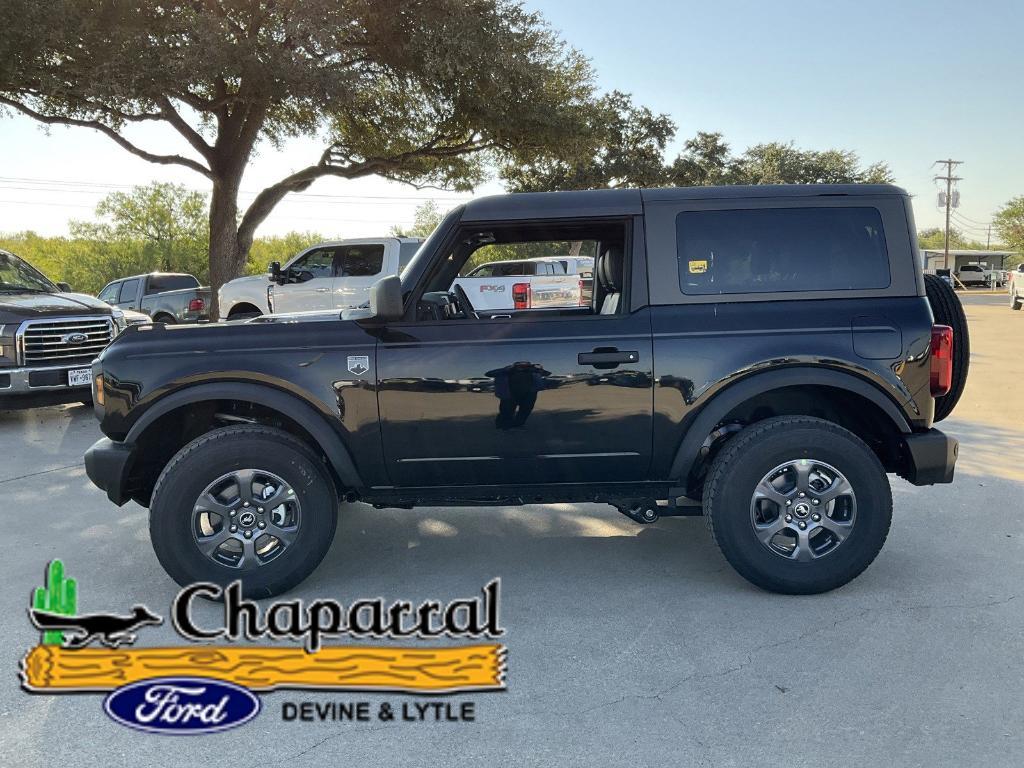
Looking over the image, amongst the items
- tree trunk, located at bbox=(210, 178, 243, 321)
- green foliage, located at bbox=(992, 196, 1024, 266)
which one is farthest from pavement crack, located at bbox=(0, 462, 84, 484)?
green foliage, located at bbox=(992, 196, 1024, 266)

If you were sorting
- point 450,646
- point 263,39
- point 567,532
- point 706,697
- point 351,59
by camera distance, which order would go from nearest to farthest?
point 706,697, point 450,646, point 567,532, point 263,39, point 351,59

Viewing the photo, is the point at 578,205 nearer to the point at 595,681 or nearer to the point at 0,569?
the point at 595,681

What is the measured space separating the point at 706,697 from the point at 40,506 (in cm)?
464

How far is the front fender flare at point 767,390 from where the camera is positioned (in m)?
3.80

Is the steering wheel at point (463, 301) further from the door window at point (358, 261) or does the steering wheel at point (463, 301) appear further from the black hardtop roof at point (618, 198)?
the door window at point (358, 261)


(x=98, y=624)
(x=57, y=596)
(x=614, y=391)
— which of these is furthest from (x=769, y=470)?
(x=57, y=596)

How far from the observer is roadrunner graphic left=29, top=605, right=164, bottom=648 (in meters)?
3.51

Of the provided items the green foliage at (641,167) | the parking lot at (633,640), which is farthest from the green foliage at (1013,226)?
the parking lot at (633,640)

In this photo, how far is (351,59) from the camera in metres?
16.7

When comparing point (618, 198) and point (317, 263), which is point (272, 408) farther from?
point (317, 263)

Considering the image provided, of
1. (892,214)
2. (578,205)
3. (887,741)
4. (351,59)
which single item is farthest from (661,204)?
(351,59)

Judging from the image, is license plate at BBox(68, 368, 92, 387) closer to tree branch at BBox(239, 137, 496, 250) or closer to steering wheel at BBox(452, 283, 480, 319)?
steering wheel at BBox(452, 283, 480, 319)

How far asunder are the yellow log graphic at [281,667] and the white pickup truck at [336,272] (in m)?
10.3

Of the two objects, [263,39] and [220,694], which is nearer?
[220,694]
